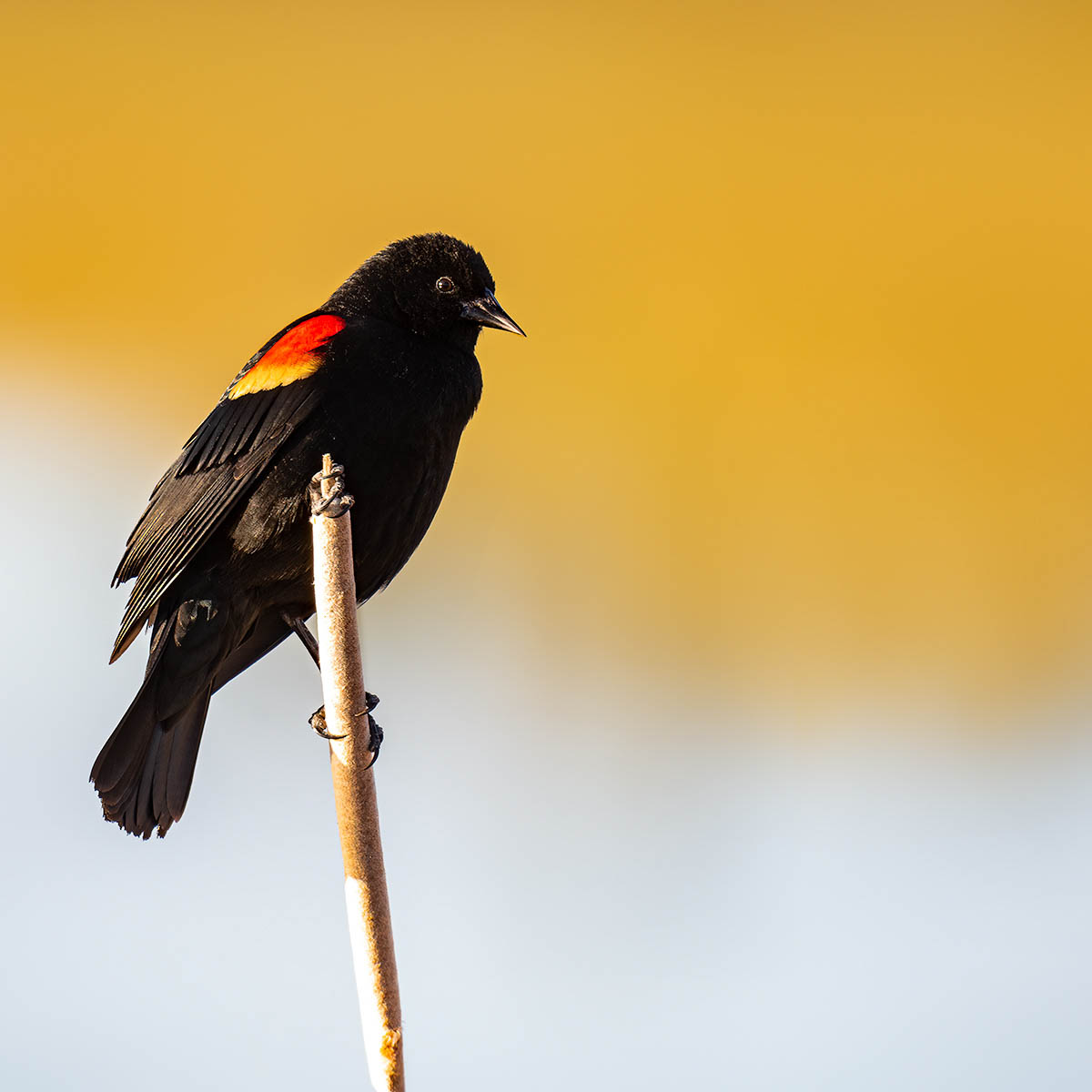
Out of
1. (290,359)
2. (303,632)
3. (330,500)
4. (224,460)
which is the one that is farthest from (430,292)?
(330,500)

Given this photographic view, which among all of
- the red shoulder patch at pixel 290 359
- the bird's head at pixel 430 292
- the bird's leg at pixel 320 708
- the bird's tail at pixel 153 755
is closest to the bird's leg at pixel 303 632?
the bird's leg at pixel 320 708

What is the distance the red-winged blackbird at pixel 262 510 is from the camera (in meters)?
2.49

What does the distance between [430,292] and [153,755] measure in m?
1.21

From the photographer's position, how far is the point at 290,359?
2.57m

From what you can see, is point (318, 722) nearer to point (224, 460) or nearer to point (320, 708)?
point (320, 708)

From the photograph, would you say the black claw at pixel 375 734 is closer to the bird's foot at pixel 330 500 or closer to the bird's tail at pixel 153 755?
the bird's tail at pixel 153 755

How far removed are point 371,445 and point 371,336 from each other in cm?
30

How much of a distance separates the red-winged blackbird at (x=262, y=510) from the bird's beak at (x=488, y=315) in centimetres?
12

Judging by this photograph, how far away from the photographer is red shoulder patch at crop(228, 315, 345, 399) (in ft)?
8.35

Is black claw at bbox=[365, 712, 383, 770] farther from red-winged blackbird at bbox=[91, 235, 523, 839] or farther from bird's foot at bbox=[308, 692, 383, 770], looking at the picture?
red-winged blackbird at bbox=[91, 235, 523, 839]

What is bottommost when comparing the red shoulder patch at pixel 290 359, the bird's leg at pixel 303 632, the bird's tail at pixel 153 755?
the bird's tail at pixel 153 755

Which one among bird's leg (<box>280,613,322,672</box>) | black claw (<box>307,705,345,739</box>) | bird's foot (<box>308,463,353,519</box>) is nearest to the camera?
bird's foot (<box>308,463,353,519</box>)

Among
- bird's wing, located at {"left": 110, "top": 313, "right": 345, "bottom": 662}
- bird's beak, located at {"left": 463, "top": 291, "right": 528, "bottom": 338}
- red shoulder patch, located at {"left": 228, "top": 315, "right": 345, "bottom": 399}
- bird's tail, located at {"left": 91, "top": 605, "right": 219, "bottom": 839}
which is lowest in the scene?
bird's tail, located at {"left": 91, "top": 605, "right": 219, "bottom": 839}

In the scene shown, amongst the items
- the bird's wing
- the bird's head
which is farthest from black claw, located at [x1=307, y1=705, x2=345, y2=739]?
the bird's head
